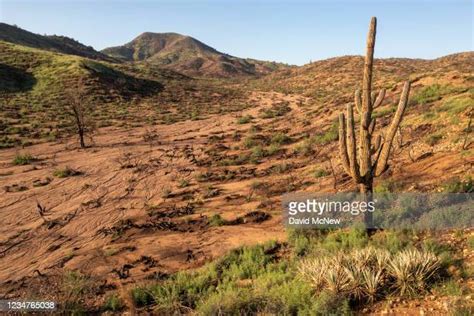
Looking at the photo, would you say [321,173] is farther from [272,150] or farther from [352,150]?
[272,150]

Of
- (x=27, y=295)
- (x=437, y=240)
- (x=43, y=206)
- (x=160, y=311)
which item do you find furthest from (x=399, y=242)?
(x=43, y=206)

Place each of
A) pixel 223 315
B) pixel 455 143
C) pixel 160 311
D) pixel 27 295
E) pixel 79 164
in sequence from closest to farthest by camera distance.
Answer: pixel 223 315, pixel 160 311, pixel 27 295, pixel 455 143, pixel 79 164

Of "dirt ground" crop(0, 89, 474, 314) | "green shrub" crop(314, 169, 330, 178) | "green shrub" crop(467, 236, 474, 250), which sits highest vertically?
"green shrub" crop(314, 169, 330, 178)

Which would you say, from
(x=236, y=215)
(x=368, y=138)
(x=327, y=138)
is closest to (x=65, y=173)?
(x=236, y=215)

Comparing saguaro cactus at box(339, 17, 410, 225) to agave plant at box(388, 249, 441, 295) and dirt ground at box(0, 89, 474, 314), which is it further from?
agave plant at box(388, 249, 441, 295)

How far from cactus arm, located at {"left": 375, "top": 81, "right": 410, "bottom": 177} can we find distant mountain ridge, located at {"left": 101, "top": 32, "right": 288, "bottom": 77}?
105 meters

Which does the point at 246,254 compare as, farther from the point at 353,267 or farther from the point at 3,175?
the point at 3,175

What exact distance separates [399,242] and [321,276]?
2050 millimetres

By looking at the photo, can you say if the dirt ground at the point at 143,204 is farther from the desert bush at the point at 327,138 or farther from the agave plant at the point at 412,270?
the agave plant at the point at 412,270

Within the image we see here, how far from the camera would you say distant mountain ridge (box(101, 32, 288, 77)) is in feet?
392

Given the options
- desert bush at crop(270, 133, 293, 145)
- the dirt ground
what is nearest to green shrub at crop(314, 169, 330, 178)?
the dirt ground

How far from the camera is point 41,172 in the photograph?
17797mm

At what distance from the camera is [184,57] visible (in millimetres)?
Result: 154000

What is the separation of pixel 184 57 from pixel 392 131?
15317 cm
